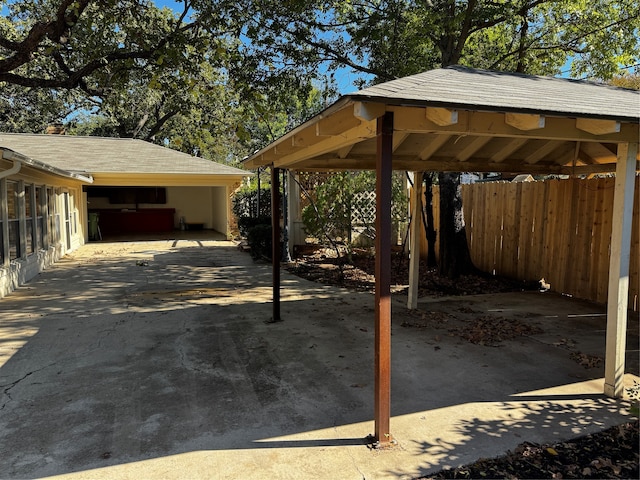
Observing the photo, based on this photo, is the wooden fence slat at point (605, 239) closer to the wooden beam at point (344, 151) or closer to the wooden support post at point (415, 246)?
the wooden support post at point (415, 246)

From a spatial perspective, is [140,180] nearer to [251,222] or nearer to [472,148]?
[251,222]

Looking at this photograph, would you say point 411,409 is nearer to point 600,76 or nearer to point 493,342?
point 493,342

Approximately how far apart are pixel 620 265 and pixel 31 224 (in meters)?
10.7

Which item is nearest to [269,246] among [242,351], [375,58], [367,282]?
[367,282]

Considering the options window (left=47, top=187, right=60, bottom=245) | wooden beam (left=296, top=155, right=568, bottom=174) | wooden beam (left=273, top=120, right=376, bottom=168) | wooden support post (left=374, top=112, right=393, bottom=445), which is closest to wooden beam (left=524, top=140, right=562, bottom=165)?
wooden beam (left=296, top=155, right=568, bottom=174)

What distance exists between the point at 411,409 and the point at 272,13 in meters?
8.36

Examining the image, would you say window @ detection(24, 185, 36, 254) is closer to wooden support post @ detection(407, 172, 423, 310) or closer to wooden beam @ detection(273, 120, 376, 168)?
wooden beam @ detection(273, 120, 376, 168)

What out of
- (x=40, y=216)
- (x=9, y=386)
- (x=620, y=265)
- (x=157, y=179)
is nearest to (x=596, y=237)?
(x=620, y=265)

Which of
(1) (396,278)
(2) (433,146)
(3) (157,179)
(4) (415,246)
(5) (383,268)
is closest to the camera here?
(5) (383,268)

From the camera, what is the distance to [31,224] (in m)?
9.48

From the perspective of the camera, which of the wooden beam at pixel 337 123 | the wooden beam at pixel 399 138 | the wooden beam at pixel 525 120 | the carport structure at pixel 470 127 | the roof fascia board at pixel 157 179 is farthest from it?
the roof fascia board at pixel 157 179

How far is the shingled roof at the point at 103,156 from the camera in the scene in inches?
612

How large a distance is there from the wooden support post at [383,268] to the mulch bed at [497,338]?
0.49m

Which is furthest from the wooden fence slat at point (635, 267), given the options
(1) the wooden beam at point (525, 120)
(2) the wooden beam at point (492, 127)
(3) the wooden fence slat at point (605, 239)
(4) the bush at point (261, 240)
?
(4) the bush at point (261, 240)
